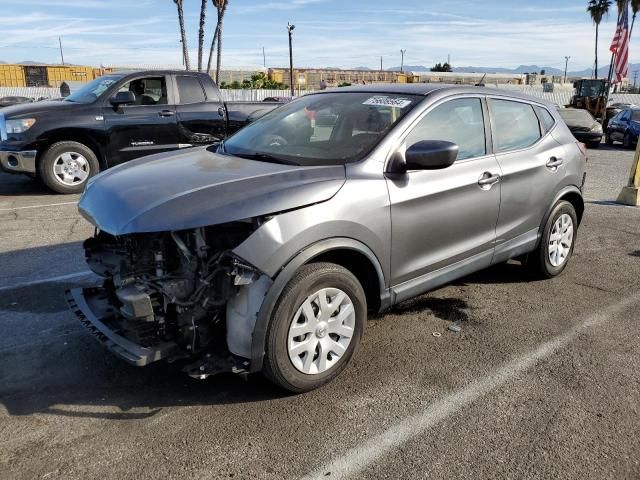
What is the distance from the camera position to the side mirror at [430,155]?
3.47m

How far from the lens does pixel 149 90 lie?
9352 millimetres

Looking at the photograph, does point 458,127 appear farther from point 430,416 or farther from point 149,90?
point 149,90

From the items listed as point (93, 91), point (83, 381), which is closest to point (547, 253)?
point (83, 381)

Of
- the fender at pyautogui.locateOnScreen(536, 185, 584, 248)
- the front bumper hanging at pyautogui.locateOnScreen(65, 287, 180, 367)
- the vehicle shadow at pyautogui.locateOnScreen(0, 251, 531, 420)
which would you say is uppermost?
the fender at pyautogui.locateOnScreen(536, 185, 584, 248)

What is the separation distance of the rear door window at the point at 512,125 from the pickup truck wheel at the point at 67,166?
6644 millimetres

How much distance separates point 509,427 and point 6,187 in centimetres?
944

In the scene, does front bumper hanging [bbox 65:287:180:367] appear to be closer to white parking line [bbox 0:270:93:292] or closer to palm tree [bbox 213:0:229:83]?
white parking line [bbox 0:270:93:292]

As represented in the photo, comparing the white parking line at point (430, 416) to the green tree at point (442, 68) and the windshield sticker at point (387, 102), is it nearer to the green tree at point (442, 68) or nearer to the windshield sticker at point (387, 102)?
the windshield sticker at point (387, 102)

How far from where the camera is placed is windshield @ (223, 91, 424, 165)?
372 cm

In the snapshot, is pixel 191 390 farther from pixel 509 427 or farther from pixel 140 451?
pixel 509 427

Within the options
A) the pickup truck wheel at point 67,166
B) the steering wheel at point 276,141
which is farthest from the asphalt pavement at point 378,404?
the pickup truck wheel at point 67,166

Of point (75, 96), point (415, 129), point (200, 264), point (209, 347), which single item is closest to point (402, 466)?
point (209, 347)

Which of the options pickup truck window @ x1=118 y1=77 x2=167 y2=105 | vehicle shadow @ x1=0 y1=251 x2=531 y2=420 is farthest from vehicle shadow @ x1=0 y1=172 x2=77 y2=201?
vehicle shadow @ x1=0 y1=251 x2=531 y2=420

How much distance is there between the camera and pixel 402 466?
2662 mm
